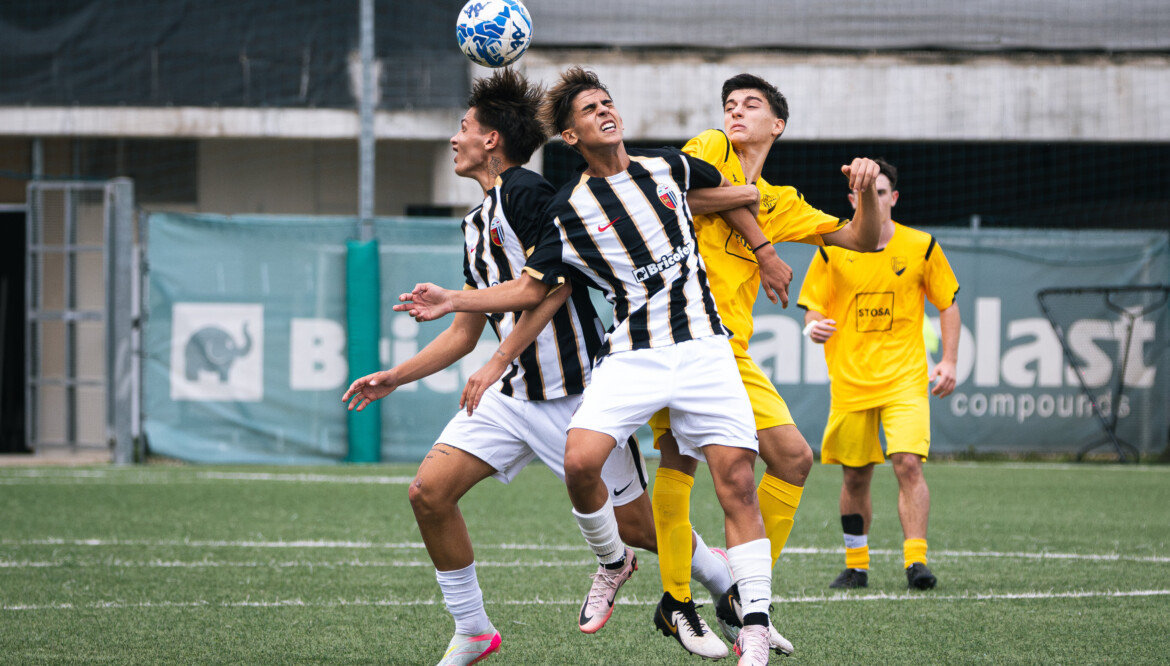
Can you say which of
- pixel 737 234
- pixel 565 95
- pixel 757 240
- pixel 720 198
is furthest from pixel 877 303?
pixel 565 95

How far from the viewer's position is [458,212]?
604 inches

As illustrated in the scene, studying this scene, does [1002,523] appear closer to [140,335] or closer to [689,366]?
[689,366]

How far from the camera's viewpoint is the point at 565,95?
4188 mm

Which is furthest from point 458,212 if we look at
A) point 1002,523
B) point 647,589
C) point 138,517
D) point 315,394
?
point 647,589

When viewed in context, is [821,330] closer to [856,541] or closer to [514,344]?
[856,541]

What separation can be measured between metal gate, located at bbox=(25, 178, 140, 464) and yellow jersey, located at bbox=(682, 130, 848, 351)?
8786 millimetres

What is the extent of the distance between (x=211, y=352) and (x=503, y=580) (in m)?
6.99

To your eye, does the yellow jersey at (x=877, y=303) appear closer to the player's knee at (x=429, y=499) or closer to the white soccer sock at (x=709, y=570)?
the white soccer sock at (x=709, y=570)

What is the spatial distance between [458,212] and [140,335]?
15.0ft

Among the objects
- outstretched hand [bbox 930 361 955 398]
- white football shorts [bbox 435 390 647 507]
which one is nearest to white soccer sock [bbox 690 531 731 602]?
white football shorts [bbox 435 390 647 507]

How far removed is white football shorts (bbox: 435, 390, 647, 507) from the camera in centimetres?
429

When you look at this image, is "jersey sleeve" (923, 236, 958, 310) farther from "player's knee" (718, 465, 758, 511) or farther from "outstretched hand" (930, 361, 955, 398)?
"player's knee" (718, 465, 758, 511)

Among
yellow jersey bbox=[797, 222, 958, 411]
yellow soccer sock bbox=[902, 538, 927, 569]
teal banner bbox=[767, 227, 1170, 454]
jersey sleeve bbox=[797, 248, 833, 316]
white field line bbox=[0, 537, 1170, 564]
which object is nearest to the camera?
yellow soccer sock bbox=[902, 538, 927, 569]

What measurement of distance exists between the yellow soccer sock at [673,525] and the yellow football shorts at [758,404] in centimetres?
18
